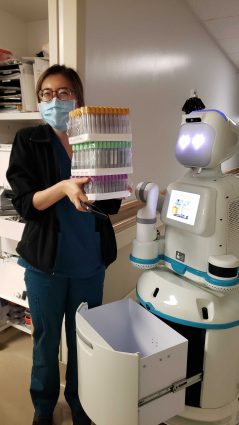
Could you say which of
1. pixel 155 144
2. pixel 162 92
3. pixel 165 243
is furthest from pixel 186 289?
pixel 162 92

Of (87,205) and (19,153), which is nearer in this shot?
(87,205)

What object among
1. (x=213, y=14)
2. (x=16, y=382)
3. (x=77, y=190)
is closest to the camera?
(x=77, y=190)

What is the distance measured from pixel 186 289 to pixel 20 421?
36.7 inches

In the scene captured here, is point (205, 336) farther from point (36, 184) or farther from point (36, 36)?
point (36, 36)

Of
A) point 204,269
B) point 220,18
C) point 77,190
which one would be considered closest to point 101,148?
point 77,190

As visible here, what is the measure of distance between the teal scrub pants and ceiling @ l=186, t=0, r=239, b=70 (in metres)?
2.47

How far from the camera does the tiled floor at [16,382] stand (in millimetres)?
1456

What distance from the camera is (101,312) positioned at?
1.34 m

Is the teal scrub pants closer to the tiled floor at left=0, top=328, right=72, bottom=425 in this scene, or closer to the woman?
the woman

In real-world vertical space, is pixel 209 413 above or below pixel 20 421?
above

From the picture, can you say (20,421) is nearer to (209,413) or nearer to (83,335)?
(83,335)

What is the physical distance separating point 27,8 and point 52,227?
1248 millimetres

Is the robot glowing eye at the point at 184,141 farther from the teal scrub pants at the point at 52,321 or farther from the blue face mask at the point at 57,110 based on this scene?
the teal scrub pants at the point at 52,321

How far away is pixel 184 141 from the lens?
1299 mm
